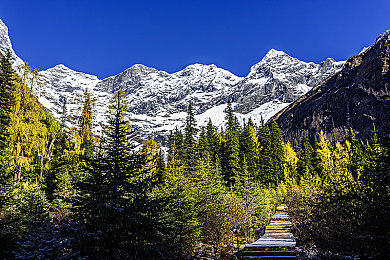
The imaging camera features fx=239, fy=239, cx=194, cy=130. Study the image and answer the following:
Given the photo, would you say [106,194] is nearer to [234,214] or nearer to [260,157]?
[234,214]

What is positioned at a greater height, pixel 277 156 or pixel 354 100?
pixel 354 100

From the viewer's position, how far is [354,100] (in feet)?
248

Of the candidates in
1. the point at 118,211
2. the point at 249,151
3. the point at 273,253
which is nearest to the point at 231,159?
the point at 249,151

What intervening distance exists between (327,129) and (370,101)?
17637 millimetres

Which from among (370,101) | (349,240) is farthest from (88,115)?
(370,101)

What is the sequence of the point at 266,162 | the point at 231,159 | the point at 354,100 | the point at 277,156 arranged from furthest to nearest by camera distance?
the point at 354,100
the point at 277,156
the point at 266,162
the point at 231,159

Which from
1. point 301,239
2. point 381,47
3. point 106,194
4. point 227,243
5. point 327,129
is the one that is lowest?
point 227,243

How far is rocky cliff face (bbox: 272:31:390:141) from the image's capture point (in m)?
66.8

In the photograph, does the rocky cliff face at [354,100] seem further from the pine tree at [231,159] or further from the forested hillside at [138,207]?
the forested hillside at [138,207]

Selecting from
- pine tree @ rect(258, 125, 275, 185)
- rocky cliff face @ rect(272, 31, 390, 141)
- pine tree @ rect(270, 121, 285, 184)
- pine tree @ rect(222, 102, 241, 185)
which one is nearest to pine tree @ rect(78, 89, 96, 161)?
pine tree @ rect(222, 102, 241, 185)

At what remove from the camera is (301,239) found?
→ 1149 cm

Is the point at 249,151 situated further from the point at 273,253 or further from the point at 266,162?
the point at 273,253

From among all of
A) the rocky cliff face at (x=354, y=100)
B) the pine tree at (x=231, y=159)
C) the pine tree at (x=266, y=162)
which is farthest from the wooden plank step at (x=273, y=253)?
the rocky cliff face at (x=354, y=100)

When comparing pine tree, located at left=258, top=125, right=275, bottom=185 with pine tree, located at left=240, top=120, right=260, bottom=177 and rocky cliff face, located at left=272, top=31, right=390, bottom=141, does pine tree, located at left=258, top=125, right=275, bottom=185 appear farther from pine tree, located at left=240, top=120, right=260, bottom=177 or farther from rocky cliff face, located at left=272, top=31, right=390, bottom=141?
rocky cliff face, located at left=272, top=31, right=390, bottom=141
